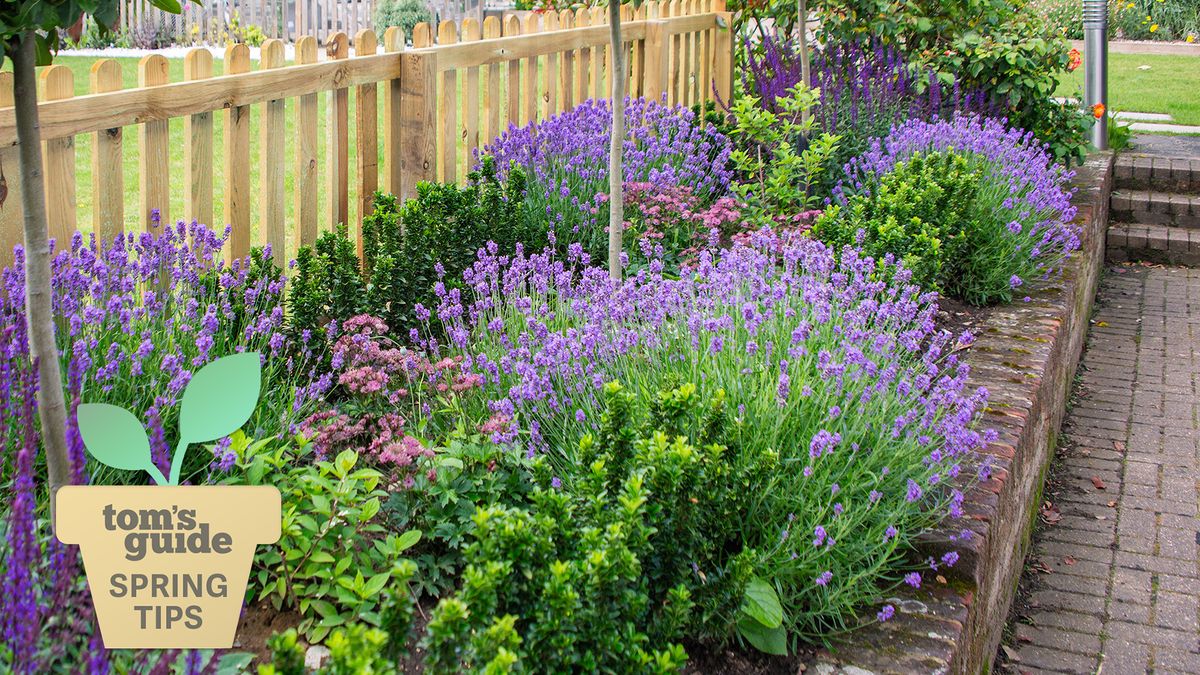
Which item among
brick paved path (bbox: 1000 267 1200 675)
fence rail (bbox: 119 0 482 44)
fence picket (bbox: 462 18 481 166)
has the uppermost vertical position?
fence rail (bbox: 119 0 482 44)

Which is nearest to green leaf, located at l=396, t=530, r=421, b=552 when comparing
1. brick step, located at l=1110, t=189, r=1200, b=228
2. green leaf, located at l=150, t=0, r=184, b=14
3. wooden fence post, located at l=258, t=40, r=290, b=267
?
green leaf, located at l=150, t=0, r=184, b=14

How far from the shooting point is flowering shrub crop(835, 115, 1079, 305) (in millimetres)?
4895

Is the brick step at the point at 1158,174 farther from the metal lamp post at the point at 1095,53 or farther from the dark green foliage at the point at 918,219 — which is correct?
the dark green foliage at the point at 918,219

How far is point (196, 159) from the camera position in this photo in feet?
13.0

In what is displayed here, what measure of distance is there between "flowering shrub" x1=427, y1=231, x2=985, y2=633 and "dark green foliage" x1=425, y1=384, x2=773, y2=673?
0.42 ft

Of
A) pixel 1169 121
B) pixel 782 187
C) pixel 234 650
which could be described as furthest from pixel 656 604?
pixel 1169 121

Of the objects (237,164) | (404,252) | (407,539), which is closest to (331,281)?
(404,252)

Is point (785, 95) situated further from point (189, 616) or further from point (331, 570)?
point (189, 616)

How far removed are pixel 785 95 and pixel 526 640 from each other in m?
6.11

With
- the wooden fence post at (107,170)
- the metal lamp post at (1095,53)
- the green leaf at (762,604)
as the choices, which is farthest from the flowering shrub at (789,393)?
the metal lamp post at (1095,53)

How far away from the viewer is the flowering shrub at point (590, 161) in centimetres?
505

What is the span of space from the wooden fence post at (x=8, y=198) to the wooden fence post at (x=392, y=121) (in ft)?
5.69

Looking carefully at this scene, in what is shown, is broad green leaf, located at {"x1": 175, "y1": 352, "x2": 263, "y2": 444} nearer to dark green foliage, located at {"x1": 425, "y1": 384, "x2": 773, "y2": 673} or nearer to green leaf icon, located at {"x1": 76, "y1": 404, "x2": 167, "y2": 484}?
green leaf icon, located at {"x1": 76, "y1": 404, "x2": 167, "y2": 484}

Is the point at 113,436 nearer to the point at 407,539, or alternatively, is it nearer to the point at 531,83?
the point at 407,539
